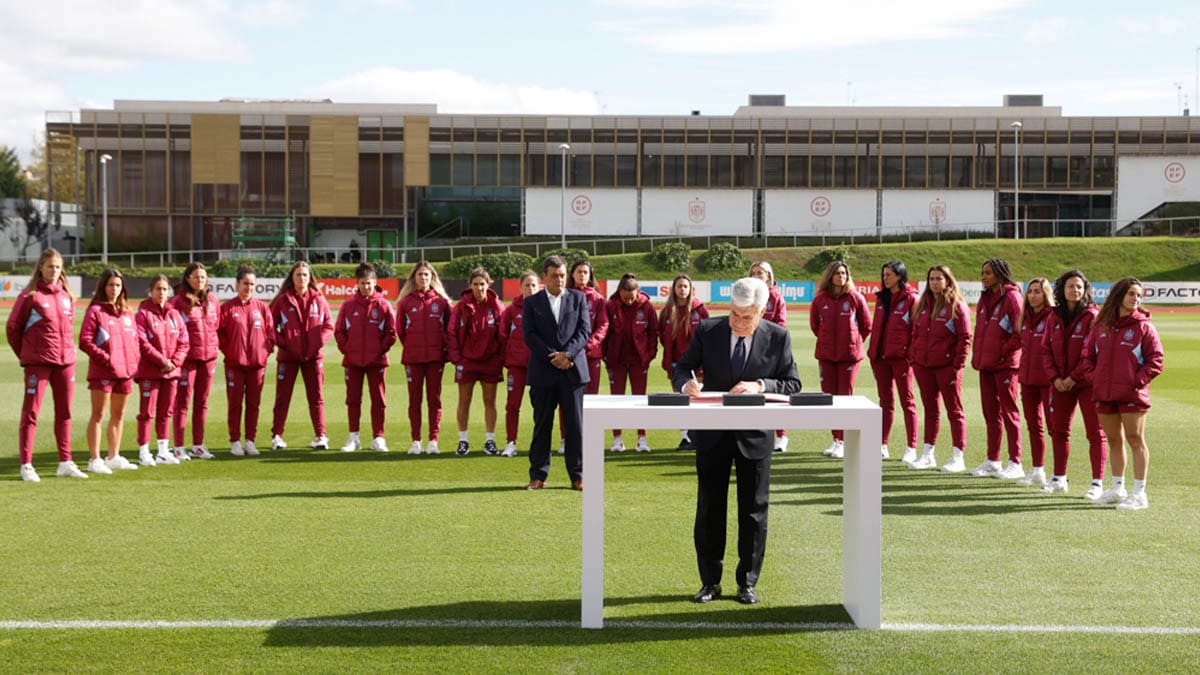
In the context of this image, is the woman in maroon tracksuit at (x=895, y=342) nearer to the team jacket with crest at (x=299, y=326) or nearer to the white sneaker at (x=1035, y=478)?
the white sneaker at (x=1035, y=478)

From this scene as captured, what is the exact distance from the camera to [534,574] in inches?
305

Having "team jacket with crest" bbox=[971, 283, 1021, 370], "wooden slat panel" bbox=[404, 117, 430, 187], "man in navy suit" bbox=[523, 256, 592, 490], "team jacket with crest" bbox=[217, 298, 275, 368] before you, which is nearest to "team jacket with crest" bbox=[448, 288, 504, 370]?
"team jacket with crest" bbox=[217, 298, 275, 368]

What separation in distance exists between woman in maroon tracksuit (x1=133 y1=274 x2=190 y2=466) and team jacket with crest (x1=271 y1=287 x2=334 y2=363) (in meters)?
1.13

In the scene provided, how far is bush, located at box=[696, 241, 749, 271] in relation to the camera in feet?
188

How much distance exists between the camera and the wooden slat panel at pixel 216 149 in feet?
216

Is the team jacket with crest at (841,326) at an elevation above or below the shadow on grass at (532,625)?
above

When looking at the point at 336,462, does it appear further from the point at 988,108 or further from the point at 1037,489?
the point at 988,108

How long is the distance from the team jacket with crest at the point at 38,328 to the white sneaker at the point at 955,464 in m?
8.04

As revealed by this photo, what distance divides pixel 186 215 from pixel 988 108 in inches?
1835

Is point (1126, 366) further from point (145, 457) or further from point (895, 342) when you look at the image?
point (145, 457)

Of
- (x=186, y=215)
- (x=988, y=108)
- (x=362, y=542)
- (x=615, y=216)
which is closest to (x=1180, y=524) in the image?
(x=362, y=542)

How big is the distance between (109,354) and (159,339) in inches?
28.9

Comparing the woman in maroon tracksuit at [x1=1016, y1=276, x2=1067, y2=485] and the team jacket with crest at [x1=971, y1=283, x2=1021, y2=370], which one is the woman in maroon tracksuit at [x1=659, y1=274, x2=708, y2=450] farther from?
the woman in maroon tracksuit at [x1=1016, y1=276, x2=1067, y2=485]

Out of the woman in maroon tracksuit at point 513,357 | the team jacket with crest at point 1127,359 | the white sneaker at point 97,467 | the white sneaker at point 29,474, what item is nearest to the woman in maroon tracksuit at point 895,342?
the team jacket with crest at point 1127,359
